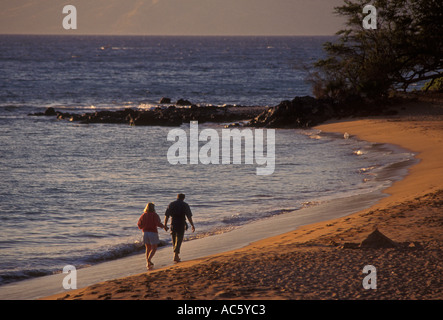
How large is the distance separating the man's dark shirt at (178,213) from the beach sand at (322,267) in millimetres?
931

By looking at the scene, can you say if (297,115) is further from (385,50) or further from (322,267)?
(322,267)

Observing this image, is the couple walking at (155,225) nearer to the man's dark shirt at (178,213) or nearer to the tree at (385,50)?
the man's dark shirt at (178,213)

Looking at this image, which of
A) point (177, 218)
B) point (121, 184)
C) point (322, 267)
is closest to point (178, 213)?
point (177, 218)

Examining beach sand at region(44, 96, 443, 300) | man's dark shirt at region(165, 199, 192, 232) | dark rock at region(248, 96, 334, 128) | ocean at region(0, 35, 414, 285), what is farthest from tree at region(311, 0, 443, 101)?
man's dark shirt at region(165, 199, 192, 232)

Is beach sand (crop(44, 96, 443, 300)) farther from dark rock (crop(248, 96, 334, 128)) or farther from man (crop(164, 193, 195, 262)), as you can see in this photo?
dark rock (crop(248, 96, 334, 128))

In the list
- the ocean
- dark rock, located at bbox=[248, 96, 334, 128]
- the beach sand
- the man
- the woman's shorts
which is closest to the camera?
the beach sand

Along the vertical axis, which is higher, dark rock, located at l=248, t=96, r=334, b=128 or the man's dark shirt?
dark rock, located at l=248, t=96, r=334, b=128

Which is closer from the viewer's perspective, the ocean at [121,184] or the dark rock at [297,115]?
the ocean at [121,184]

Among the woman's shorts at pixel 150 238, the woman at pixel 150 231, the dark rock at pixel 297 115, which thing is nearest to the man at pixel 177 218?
the woman at pixel 150 231

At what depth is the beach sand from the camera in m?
9.49

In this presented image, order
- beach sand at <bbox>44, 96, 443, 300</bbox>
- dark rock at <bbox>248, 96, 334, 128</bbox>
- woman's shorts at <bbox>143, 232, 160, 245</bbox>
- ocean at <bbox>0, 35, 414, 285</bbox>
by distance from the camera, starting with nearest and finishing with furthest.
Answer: beach sand at <bbox>44, 96, 443, 300</bbox> → woman's shorts at <bbox>143, 232, 160, 245</bbox> → ocean at <bbox>0, 35, 414, 285</bbox> → dark rock at <bbox>248, 96, 334, 128</bbox>

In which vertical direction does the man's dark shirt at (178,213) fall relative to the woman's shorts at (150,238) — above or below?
above

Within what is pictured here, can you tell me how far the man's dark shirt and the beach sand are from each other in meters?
0.93

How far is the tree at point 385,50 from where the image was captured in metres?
42.2
